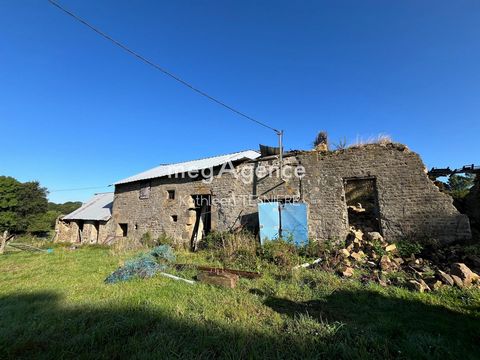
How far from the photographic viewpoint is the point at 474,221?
7902mm

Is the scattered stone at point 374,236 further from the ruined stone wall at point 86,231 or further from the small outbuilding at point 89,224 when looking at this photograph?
the small outbuilding at point 89,224

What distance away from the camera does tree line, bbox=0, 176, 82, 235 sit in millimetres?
28344

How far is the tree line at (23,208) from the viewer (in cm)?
2834

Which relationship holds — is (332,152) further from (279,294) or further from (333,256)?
(279,294)

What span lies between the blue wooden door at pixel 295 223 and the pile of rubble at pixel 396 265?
1410 mm

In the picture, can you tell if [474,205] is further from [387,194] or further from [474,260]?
[474,260]

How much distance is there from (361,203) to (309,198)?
3.34 meters

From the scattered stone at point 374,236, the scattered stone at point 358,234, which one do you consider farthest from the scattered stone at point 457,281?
the scattered stone at point 358,234

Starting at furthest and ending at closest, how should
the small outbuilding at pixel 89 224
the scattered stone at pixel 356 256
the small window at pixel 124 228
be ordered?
the small outbuilding at pixel 89 224 → the small window at pixel 124 228 → the scattered stone at pixel 356 256

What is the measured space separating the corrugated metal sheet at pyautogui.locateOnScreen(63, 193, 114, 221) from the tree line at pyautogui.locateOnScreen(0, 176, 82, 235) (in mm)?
12593

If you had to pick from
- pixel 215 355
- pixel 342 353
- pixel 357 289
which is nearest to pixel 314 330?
pixel 342 353

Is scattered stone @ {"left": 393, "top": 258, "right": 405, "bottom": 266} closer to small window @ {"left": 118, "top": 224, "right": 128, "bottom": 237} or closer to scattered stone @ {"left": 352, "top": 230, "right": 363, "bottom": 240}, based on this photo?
scattered stone @ {"left": 352, "top": 230, "right": 363, "bottom": 240}

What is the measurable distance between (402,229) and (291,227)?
3402mm

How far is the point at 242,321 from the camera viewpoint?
146 inches
